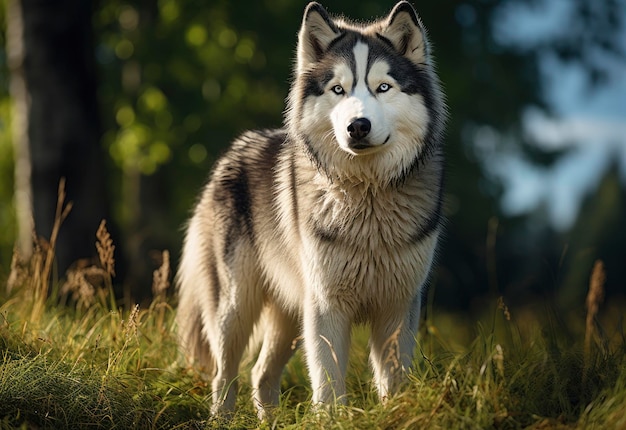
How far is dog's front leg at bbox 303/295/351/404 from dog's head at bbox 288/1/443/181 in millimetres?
957

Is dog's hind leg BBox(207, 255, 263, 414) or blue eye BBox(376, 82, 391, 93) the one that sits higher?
blue eye BBox(376, 82, 391, 93)

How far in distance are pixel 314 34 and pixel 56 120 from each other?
5392mm

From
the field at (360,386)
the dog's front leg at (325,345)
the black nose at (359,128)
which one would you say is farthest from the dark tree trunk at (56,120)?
the black nose at (359,128)

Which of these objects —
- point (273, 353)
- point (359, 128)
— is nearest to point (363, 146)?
point (359, 128)

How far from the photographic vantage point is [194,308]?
607cm

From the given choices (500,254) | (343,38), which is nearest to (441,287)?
(500,254)

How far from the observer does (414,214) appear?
15.7 ft

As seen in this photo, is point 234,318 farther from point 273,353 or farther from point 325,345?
point 325,345

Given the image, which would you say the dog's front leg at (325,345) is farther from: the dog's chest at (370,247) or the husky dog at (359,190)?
the dog's chest at (370,247)

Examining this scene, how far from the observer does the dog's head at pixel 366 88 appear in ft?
14.7

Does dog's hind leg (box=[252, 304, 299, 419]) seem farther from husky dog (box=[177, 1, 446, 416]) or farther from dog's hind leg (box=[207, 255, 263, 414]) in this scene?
husky dog (box=[177, 1, 446, 416])

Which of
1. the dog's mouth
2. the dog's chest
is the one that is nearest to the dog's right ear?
the dog's mouth

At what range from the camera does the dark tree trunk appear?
30.6ft

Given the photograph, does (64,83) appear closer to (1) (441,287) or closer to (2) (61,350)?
(2) (61,350)
